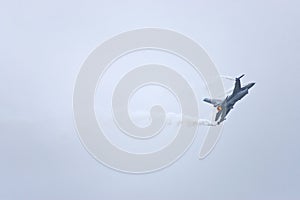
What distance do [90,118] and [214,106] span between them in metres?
8.24

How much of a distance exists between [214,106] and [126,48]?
23.2 feet

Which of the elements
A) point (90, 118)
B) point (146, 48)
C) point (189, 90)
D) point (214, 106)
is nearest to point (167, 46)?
point (146, 48)

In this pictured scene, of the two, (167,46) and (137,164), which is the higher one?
(167,46)

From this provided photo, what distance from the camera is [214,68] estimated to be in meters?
20.4

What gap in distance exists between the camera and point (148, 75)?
2006 centimetres

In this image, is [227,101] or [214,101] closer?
[214,101]

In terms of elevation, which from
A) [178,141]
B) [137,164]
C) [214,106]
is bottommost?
[137,164]

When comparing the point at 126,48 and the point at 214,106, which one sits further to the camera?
the point at 214,106

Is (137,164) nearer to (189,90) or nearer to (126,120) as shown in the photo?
(126,120)

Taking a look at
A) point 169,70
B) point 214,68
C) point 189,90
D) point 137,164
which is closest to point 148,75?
point 169,70

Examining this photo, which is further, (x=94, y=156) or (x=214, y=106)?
(x=214, y=106)

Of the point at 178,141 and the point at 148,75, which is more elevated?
the point at 148,75

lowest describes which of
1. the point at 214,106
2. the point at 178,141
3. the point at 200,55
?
the point at 178,141

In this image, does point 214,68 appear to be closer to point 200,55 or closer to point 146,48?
point 200,55
